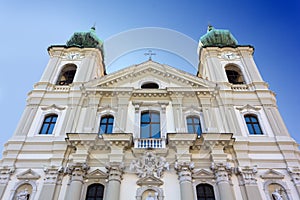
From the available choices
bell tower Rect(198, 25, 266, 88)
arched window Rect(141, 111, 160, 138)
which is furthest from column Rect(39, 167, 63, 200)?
bell tower Rect(198, 25, 266, 88)

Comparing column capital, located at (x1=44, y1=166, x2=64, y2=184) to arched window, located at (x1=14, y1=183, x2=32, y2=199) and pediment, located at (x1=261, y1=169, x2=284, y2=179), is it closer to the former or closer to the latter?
arched window, located at (x1=14, y1=183, x2=32, y2=199)

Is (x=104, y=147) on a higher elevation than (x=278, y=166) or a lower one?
higher

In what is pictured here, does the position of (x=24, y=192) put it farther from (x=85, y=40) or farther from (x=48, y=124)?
(x=85, y=40)

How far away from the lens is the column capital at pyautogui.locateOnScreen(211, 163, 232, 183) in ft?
50.4

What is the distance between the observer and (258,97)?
67.5ft

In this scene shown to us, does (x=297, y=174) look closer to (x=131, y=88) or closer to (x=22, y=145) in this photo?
(x=131, y=88)

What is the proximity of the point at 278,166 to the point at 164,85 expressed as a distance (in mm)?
9612

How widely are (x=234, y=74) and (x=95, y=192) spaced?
49.8 feet

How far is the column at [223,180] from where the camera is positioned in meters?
14.7

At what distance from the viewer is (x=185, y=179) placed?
15.4 m

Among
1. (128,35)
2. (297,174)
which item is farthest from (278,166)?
(128,35)

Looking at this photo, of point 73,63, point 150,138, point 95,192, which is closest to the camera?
point 95,192

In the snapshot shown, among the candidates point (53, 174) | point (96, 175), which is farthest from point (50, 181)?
point (96, 175)

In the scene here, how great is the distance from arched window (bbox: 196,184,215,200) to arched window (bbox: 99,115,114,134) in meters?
6.67
